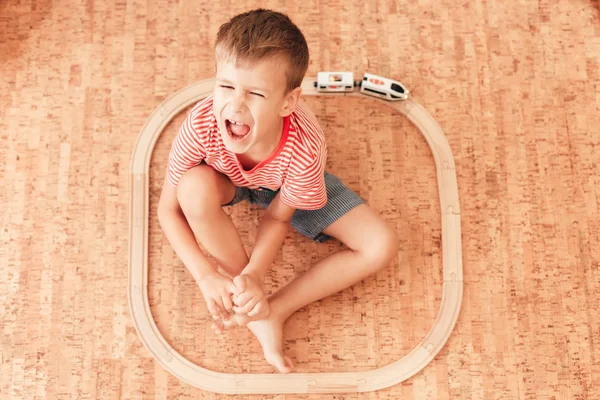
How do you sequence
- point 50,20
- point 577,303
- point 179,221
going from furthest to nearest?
1. point 50,20
2. point 577,303
3. point 179,221

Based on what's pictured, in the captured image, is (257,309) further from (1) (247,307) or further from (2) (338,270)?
(2) (338,270)

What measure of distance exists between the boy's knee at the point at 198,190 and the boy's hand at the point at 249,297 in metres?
0.12

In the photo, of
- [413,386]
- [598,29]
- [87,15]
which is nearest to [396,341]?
[413,386]

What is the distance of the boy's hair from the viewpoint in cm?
74

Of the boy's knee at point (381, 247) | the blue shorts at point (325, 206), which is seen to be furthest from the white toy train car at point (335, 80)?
the boy's knee at point (381, 247)

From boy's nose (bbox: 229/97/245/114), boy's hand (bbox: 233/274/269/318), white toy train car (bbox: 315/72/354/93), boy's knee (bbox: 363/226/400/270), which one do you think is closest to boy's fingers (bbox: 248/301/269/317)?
boy's hand (bbox: 233/274/269/318)

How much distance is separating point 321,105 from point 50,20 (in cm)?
56

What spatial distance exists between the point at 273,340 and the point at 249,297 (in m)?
0.16

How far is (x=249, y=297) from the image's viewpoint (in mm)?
941

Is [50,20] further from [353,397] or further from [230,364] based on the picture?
[353,397]

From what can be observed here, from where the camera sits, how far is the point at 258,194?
41.9 inches

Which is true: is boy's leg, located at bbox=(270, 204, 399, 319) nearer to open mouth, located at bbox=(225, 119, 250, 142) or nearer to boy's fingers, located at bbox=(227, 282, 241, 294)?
boy's fingers, located at bbox=(227, 282, 241, 294)

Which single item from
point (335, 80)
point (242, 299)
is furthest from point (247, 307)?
point (335, 80)

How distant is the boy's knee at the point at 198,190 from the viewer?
0.92 m
